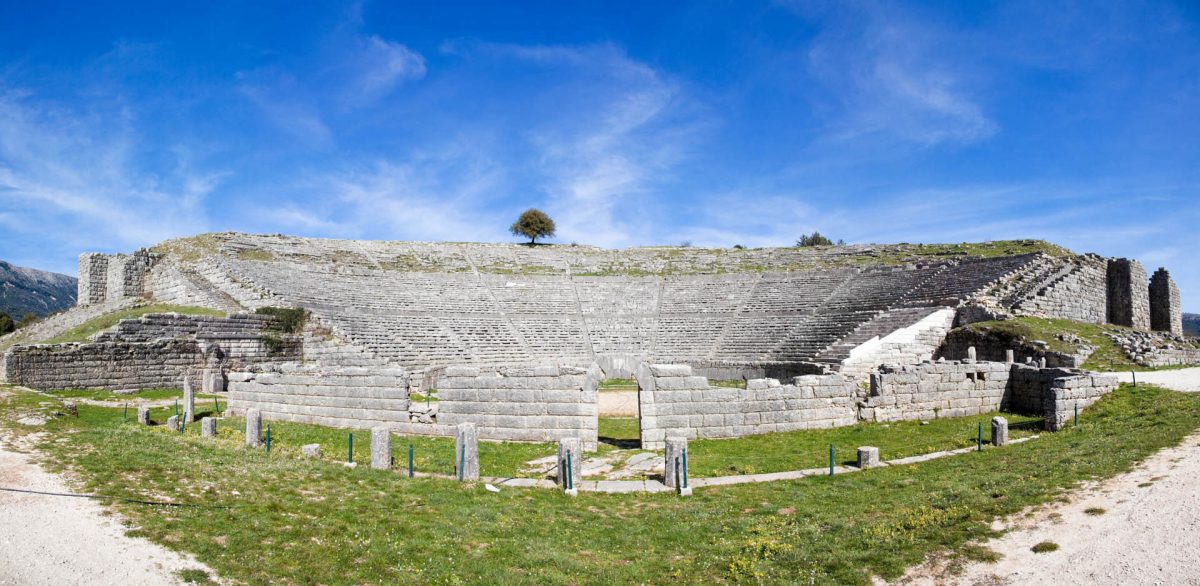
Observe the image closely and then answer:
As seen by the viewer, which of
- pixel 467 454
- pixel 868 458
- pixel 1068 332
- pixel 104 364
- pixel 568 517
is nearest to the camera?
pixel 568 517

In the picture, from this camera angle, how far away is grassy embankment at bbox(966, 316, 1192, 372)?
21703 millimetres

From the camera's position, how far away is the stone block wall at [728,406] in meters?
13.4

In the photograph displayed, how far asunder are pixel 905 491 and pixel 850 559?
9.71ft

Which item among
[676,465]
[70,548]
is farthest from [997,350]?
[70,548]

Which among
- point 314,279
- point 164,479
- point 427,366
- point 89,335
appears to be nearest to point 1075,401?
point 164,479

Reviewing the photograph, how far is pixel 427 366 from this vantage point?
2800 centimetres

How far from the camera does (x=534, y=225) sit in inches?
2509

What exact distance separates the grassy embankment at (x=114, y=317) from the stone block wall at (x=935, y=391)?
2707 cm

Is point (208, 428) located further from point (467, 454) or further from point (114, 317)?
point (114, 317)

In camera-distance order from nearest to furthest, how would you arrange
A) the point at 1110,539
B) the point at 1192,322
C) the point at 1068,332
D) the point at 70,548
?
the point at 1110,539
the point at 70,548
the point at 1068,332
the point at 1192,322

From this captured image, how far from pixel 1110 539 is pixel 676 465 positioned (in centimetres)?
528

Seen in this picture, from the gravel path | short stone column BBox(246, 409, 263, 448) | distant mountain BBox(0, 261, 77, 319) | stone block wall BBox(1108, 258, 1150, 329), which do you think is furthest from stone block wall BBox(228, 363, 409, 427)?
distant mountain BBox(0, 261, 77, 319)

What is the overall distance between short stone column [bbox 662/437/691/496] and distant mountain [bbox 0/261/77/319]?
398 ft

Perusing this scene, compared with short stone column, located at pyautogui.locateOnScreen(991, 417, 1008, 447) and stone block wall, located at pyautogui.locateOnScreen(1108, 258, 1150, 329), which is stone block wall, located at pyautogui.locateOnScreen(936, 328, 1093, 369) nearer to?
short stone column, located at pyautogui.locateOnScreen(991, 417, 1008, 447)
